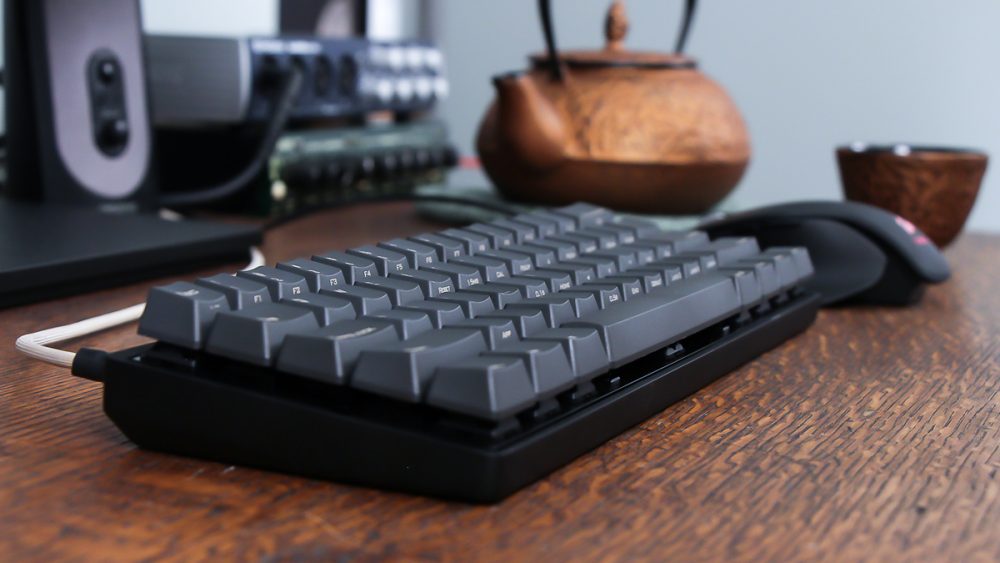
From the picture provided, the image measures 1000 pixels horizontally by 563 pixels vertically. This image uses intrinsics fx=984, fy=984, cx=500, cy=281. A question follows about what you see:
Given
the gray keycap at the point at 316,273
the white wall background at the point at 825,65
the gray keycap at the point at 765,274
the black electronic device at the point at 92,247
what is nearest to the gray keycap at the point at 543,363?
the gray keycap at the point at 316,273

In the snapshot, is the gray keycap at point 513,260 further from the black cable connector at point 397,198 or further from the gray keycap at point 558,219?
the black cable connector at point 397,198

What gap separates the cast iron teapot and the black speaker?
28 cm

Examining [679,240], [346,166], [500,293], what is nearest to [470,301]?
[500,293]

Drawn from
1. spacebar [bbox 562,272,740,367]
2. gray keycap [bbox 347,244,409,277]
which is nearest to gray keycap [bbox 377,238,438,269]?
gray keycap [bbox 347,244,409,277]

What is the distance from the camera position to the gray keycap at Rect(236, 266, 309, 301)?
382mm

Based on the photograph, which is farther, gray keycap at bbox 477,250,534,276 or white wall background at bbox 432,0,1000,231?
white wall background at bbox 432,0,1000,231

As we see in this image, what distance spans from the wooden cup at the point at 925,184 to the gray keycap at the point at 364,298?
522 millimetres

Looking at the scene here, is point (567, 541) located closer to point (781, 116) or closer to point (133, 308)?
point (133, 308)

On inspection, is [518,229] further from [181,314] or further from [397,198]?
[397,198]

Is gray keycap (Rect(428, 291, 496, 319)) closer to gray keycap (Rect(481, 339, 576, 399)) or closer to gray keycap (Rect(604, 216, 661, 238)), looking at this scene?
gray keycap (Rect(481, 339, 576, 399))

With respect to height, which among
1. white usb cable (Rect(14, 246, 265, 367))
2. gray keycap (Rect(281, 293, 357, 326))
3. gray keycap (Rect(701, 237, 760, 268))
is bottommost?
white usb cable (Rect(14, 246, 265, 367))

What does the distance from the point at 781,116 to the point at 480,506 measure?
1431 millimetres

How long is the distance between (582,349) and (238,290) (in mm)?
129

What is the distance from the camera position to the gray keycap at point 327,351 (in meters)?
0.31
